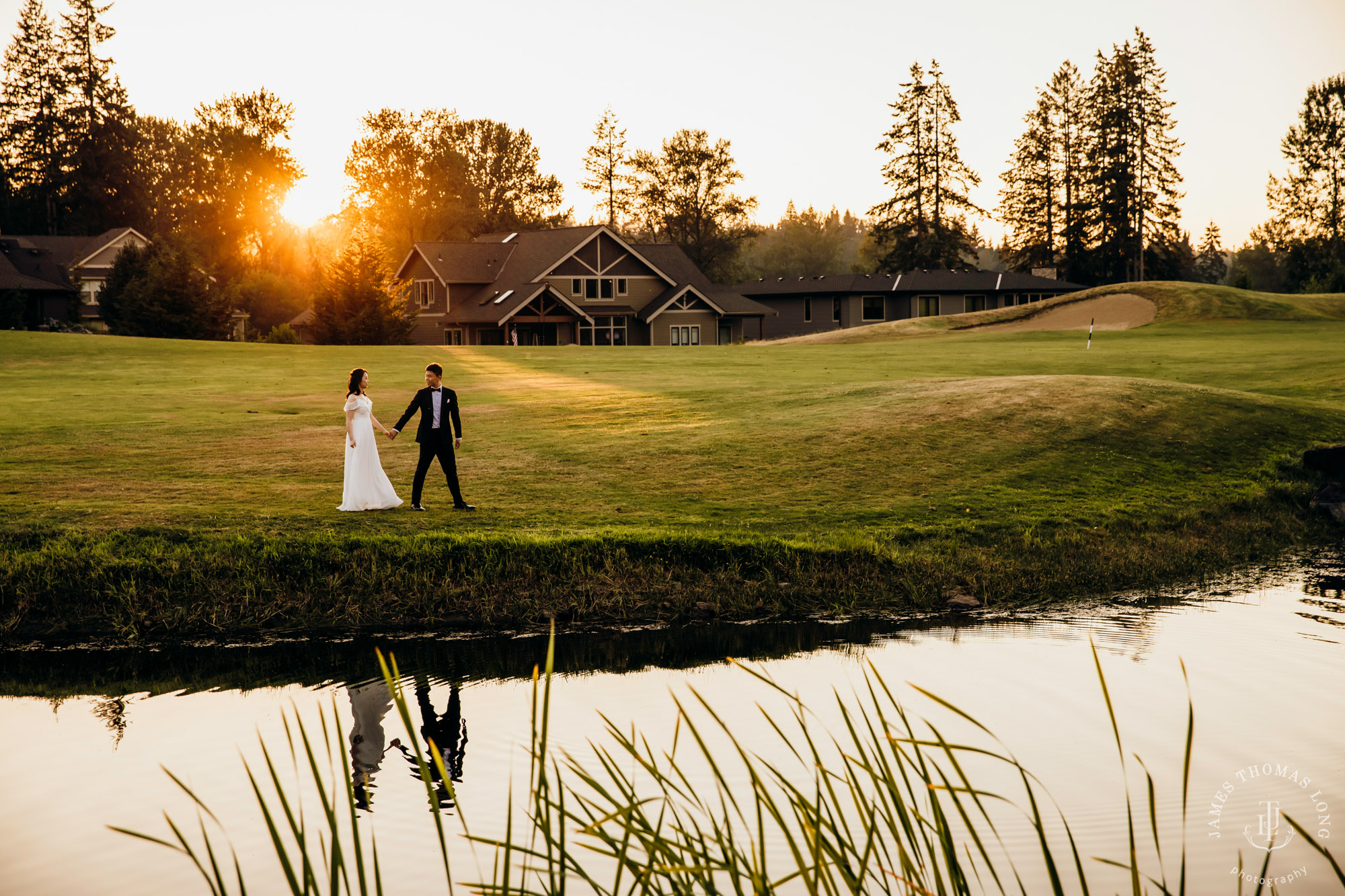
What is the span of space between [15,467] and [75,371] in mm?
18382

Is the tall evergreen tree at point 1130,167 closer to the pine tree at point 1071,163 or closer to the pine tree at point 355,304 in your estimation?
the pine tree at point 1071,163

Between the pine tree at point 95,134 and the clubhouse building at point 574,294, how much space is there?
30.1m

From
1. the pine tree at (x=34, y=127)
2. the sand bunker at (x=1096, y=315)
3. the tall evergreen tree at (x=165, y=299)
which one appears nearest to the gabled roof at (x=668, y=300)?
the sand bunker at (x=1096, y=315)

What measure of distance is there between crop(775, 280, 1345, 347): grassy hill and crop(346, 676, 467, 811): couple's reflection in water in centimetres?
4213

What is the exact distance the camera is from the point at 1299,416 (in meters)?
21.1

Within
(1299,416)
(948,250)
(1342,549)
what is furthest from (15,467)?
(948,250)

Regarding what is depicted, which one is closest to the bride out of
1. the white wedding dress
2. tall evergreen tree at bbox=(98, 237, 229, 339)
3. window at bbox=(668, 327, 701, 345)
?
the white wedding dress

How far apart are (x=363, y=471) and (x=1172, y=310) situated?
163ft

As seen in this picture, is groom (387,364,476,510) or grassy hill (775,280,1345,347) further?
grassy hill (775,280,1345,347)

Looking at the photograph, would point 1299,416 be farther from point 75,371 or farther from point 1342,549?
point 75,371

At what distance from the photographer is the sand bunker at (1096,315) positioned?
54.3 meters

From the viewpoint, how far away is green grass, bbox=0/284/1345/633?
1228 centimetres

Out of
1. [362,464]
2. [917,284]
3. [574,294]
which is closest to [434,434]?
[362,464]

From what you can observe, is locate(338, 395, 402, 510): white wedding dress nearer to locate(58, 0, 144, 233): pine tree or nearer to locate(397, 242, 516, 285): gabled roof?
locate(397, 242, 516, 285): gabled roof
